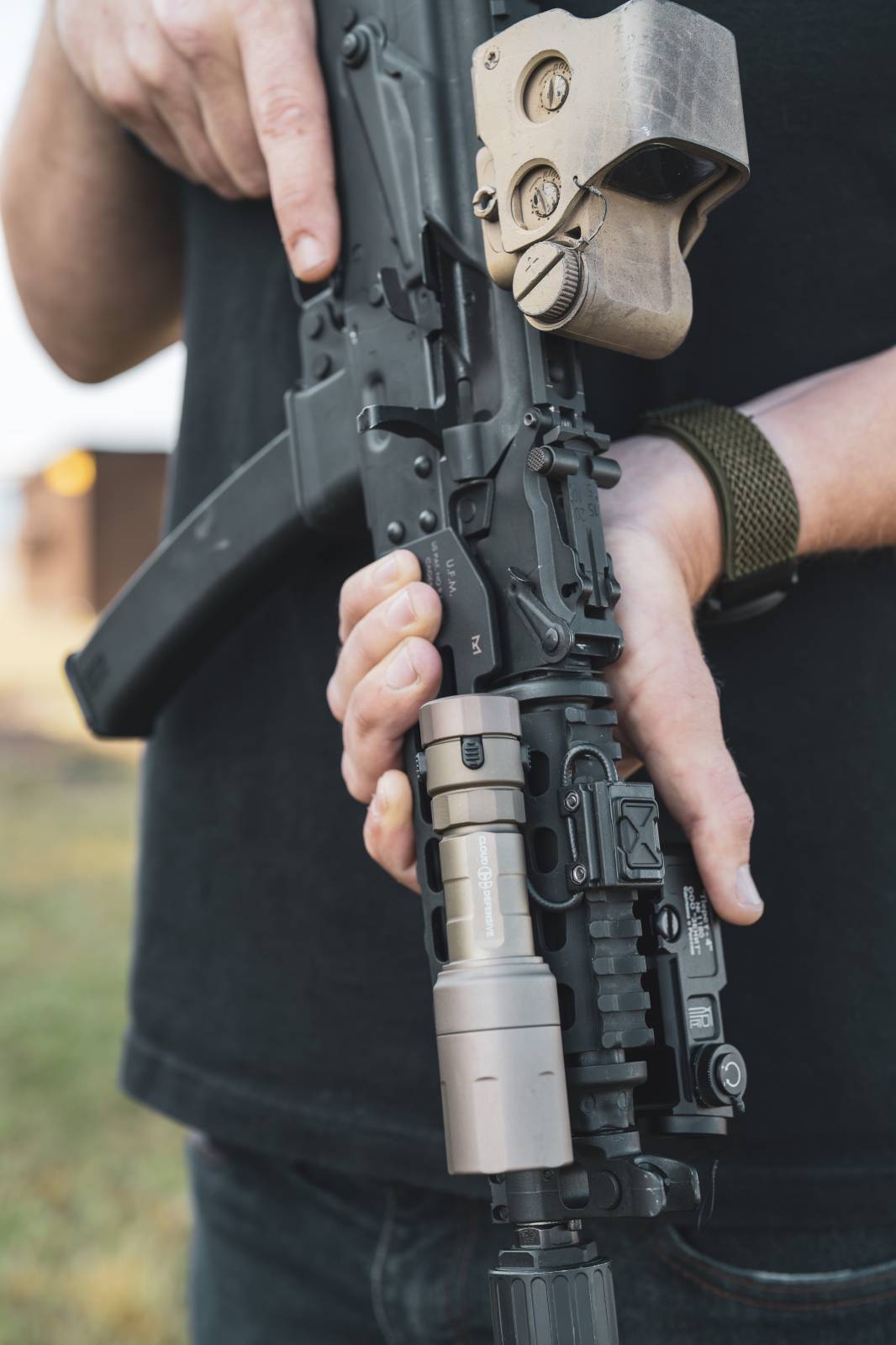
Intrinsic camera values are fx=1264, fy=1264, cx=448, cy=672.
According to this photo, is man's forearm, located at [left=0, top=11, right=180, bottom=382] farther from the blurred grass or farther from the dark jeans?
the blurred grass

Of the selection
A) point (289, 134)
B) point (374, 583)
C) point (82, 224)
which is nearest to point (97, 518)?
point (82, 224)

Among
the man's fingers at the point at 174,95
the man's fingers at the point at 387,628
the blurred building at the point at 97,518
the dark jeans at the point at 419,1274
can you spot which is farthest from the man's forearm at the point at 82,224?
the blurred building at the point at 97,518

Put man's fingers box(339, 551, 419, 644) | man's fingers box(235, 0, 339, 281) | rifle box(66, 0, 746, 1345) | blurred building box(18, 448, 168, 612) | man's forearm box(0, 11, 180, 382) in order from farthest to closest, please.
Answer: blurred building box(18, 448, 168, 612)
man's forearm box(0, 11, 180, 382)
man's fingers box(235, 0, 339, 281)
man's fingers box(339, 551, 419, 644)
rifle box(66, 0, 746, 1345)

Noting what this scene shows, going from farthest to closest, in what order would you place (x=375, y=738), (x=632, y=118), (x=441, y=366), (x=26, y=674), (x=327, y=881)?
(x=26, y=674) < (x=327, y=881) < (x=441, y=366) < (x=375, y=738) < (x=632, y=118)

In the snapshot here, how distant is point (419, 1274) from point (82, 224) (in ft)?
4.86

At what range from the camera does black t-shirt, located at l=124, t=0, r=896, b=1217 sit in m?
1.32

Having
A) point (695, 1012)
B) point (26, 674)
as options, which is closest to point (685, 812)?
point (695, 1012)

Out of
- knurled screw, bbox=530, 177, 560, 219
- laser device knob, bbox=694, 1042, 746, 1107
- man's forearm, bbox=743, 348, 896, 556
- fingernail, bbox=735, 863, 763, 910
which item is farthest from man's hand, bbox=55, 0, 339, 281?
laser device knob, bbox=694, 1042, 746, 1107

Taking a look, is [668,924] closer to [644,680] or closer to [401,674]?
[644,680]

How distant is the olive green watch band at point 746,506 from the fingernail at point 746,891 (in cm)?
31

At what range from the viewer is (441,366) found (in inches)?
51.9

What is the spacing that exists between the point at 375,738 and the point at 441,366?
40cm

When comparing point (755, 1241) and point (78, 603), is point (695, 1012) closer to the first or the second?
point (755, 1241)

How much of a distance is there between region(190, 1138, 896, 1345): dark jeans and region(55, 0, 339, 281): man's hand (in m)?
1.06
